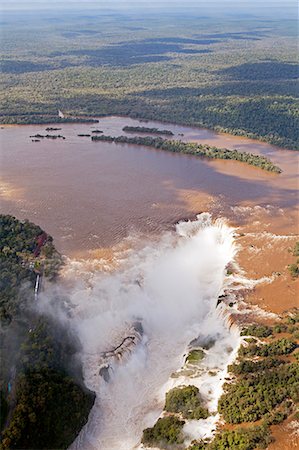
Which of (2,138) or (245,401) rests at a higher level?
(2,138)

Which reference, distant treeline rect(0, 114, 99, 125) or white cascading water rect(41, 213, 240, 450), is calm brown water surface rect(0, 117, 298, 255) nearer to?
distant treeline rect(0, 114, 99, 125)

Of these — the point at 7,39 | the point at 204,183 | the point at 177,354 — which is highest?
the point at 7,39

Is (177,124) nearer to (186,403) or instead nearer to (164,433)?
(186,403)

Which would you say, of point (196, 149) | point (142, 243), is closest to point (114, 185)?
point (142, 243)

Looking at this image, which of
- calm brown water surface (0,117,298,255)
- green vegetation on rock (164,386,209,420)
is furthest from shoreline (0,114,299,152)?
green vegetation on rock (164,386,209,420)

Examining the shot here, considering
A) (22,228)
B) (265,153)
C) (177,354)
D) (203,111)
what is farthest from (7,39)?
(177,354)

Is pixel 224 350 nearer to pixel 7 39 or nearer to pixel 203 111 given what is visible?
pixel 203 111
